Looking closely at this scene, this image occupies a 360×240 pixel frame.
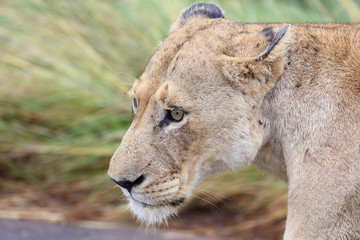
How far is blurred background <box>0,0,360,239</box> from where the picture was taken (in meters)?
6.54

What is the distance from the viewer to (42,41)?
8016 millimetres

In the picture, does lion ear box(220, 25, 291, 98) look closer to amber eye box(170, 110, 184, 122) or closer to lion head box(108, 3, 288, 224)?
lion head box(108, 3, 288, 224)

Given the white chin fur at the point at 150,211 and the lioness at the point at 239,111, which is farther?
the white chin fur at the point at 150,211

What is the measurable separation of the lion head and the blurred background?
9.25ft

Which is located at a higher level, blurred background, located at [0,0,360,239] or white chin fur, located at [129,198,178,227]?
blurred background, located at [0,0,360,239]

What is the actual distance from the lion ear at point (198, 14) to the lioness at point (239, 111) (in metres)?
0.49

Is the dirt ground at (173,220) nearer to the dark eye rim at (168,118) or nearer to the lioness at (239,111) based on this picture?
the lioness at (239,111)

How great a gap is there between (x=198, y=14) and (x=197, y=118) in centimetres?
94

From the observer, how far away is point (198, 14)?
411 centimetres

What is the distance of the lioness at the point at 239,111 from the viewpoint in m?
3.32

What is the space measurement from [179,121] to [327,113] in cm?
79

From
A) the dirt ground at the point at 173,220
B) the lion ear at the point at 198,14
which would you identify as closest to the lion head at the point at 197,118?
the lion ear at the point at 198,14

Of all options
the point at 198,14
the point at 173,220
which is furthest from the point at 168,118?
the point at 173,220

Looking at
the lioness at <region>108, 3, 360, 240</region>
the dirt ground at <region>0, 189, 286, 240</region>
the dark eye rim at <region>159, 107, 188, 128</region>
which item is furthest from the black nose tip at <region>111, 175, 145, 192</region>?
the dirt ground at <region>0, 189, 286, 240</region>
